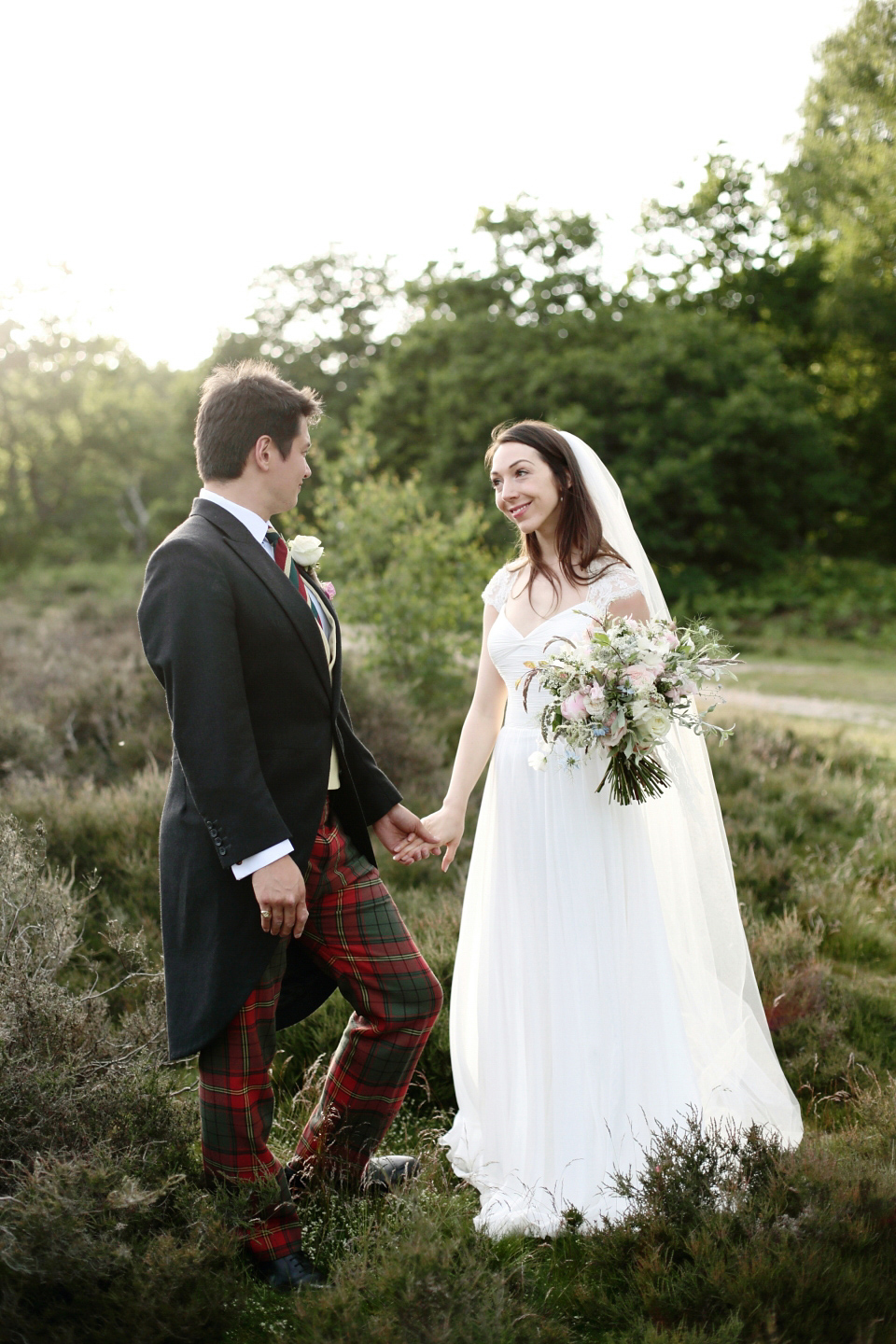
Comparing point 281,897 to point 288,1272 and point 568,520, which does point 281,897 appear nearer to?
point 288,1272

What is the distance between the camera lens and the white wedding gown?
3.43 metres

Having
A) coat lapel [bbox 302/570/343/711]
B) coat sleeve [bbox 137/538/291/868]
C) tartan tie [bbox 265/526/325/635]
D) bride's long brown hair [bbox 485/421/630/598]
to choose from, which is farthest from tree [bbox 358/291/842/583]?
coat sleeve [bbox 137/538/291/868]

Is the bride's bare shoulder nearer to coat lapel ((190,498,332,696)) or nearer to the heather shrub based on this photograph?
coat lapel ((190,498,332,696))

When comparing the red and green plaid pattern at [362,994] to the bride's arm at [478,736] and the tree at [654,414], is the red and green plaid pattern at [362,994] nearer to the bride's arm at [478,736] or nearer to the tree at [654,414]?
the bride's arm at [478,736]

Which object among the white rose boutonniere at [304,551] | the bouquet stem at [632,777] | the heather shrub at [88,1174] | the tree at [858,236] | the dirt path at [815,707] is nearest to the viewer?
the heather shrub at [88,1174]

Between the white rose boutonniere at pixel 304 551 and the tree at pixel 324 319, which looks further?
the tree at pixel 324 319

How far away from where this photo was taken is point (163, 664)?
2.69 m

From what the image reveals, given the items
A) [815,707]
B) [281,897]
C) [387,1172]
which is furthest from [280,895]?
[815,707]

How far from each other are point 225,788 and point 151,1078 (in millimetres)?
982

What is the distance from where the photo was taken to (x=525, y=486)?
379 cm

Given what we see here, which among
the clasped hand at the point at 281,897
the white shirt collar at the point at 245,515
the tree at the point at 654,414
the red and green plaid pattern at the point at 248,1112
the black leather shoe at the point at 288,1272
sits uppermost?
the tree at the point at 654,414

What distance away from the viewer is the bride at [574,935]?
3.46 m

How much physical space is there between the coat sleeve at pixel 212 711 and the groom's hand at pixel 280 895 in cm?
7

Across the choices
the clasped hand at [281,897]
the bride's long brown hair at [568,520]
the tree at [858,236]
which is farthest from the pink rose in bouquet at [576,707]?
the tree at [858,236]
